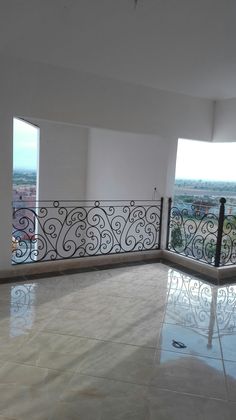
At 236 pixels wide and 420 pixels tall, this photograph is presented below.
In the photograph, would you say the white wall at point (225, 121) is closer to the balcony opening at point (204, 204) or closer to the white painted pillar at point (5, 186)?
the balcony opening at point (204, 204)

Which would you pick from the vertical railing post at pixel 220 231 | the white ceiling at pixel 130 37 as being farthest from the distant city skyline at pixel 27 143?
the vertical railing post at pixel 220 231

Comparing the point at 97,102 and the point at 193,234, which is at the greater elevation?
the point at 97,102

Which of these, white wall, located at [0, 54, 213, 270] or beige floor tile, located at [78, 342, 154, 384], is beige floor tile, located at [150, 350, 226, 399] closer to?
beige floor tile, located at [78, 342, 154, 384]

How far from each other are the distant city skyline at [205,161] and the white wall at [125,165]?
350mm

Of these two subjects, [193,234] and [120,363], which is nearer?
[120,363]

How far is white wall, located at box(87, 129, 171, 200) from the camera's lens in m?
5.86

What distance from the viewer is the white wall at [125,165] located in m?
5.86

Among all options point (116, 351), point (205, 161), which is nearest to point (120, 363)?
point (116, 351)

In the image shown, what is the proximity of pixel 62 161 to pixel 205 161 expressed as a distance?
3.13 metres

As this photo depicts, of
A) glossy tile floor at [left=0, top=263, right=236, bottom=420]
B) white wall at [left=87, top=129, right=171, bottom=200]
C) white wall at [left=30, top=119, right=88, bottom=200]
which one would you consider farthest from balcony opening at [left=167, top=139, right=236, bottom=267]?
white wall at [left=30, top=119, right=88, bottom=200]

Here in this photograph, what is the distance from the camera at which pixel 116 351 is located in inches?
108

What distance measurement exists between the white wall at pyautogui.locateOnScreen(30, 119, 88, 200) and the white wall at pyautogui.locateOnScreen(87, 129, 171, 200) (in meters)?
0.20

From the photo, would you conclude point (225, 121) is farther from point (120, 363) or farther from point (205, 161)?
point (120, 363)

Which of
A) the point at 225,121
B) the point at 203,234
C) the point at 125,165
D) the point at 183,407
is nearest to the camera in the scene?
the point at 183,407
